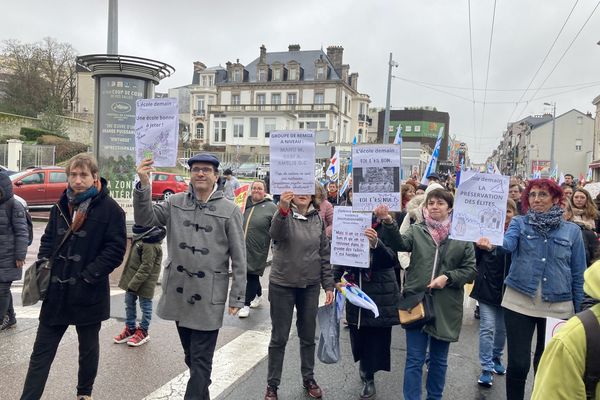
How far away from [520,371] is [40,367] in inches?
139

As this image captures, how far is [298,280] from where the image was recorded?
13.7ft

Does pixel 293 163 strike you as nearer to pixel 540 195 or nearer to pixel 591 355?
pixel 540 195

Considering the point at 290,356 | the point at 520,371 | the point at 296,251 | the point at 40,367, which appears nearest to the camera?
the point at 40,367

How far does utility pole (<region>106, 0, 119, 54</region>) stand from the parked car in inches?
336

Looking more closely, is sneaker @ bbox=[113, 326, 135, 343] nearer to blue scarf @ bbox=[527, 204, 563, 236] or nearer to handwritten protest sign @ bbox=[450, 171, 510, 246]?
handwritten protest sign @ bbox=[450, 171, 510, 246]

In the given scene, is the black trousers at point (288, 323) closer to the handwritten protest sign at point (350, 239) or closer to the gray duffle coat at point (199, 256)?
A: the handwritten protest sign at point (350, 239)

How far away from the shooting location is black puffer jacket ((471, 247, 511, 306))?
4.65m

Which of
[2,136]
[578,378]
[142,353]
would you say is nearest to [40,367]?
[142,353]

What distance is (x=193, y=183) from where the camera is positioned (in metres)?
3.65

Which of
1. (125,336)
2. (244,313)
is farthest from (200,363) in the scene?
(244,313)

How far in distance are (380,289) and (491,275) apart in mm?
1210

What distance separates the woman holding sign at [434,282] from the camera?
385cm

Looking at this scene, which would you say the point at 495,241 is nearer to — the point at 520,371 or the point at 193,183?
the point at 520,371

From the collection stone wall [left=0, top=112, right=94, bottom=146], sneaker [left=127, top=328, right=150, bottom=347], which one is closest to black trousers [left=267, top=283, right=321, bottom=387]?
sneaker [left=127, top=328, right=150, bottom=347]
